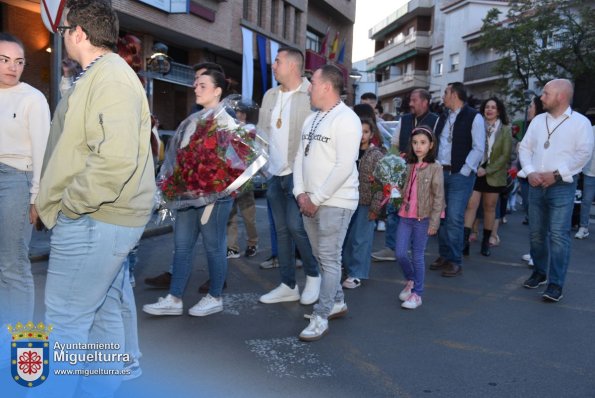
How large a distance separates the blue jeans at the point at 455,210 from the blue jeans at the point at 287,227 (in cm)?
221

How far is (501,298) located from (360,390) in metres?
2.79

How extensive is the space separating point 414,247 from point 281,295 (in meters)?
1.36

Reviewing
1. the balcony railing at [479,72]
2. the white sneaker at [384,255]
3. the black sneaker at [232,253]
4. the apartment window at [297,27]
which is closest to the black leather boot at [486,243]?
the white sneaker at [384,255]

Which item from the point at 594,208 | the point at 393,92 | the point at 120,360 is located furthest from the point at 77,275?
the point at 393,92

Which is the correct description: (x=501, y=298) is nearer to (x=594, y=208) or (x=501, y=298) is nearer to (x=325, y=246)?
(x=325, y=246)

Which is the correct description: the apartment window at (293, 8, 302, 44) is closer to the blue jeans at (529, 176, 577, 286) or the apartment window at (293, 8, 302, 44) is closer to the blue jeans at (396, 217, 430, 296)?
the blue jeans at (529, 176, 577, 286)

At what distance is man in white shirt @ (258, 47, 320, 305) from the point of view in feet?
16.0

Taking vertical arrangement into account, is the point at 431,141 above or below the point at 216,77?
below

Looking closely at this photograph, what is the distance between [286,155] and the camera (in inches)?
195

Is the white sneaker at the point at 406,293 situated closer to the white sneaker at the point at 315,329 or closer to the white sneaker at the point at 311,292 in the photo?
the white sneaker at the point at 311,292

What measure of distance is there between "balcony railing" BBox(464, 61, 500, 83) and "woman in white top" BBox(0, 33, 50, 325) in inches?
1510

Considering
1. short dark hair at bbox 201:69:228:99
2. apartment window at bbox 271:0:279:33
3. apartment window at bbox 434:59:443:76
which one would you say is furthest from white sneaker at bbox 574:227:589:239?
apartment window at bbox 434:59:443:76

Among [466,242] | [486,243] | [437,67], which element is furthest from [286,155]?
[437,67]

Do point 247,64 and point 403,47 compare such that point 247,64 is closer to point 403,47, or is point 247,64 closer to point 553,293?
point 553,293
